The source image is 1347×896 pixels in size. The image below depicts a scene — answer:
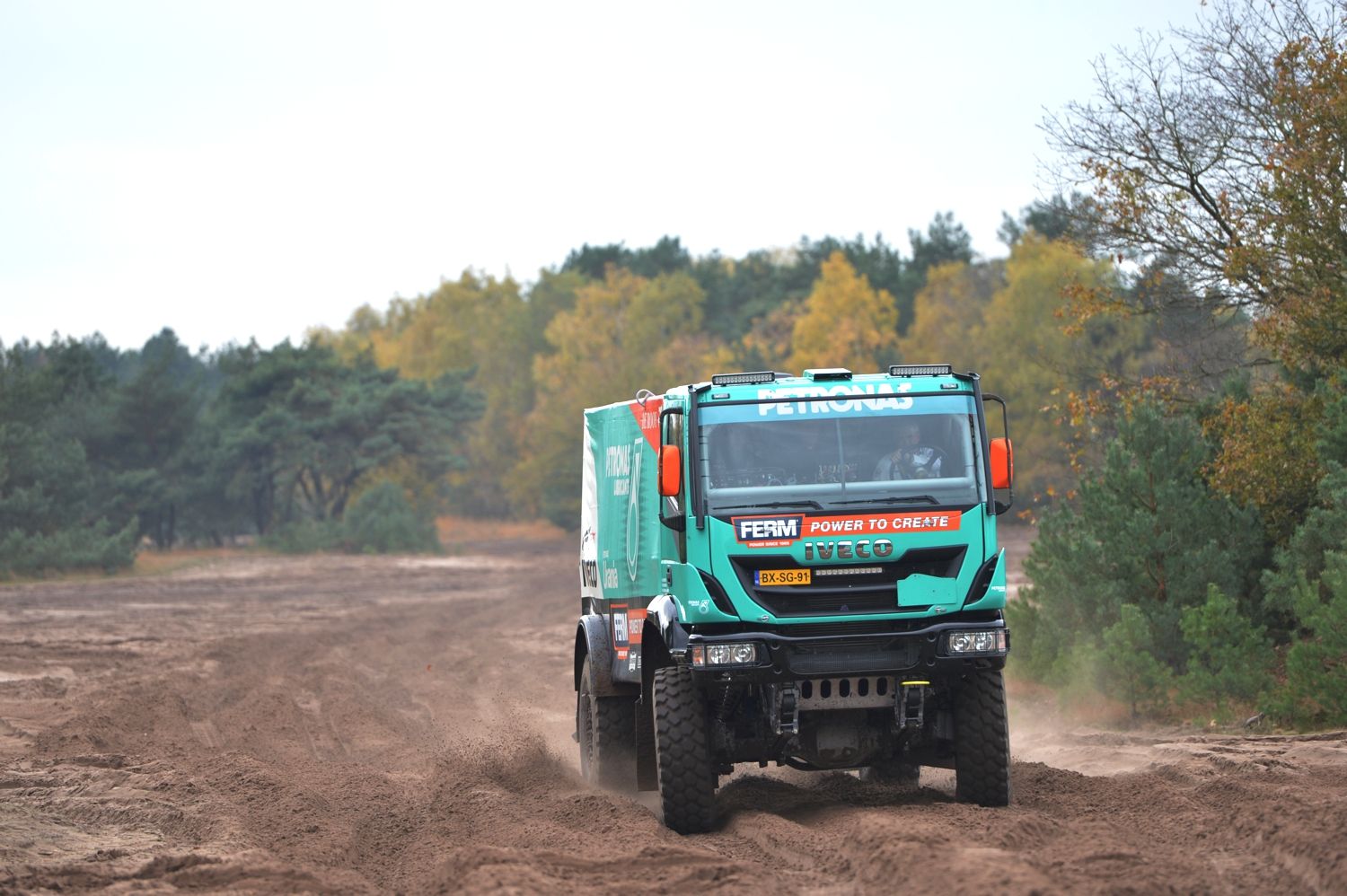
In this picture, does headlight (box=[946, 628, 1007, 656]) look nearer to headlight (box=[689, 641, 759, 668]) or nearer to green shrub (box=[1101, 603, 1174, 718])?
headlight (box=[689, 641, 759, 668])

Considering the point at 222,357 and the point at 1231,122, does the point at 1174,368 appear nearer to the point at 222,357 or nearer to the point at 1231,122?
the point at 1231,122

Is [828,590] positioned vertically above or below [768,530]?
below

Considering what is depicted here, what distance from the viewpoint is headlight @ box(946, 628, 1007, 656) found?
1049cm

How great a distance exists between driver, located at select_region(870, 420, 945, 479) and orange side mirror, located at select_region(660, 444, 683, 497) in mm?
1409

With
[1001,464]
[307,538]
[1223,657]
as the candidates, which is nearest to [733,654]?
[1001,464]

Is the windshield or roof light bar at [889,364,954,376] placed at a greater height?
roof light bar at [889,364,954,376]

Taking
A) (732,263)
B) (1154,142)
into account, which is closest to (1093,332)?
(1154,142)

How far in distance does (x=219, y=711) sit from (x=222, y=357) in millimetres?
51177

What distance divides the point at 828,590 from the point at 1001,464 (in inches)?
58.5

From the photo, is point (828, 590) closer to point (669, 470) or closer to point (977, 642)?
point (977, 642)

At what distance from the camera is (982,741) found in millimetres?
10875

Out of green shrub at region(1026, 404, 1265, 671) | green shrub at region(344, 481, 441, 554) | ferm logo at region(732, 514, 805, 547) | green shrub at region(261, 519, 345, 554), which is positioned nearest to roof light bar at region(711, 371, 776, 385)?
ferm logo at region(732, 514, 805, 547)

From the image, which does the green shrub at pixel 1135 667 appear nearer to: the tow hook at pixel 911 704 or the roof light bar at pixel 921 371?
the roof light bar at pixel 921 371

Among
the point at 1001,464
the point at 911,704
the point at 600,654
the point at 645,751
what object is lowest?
the point at 645,751
